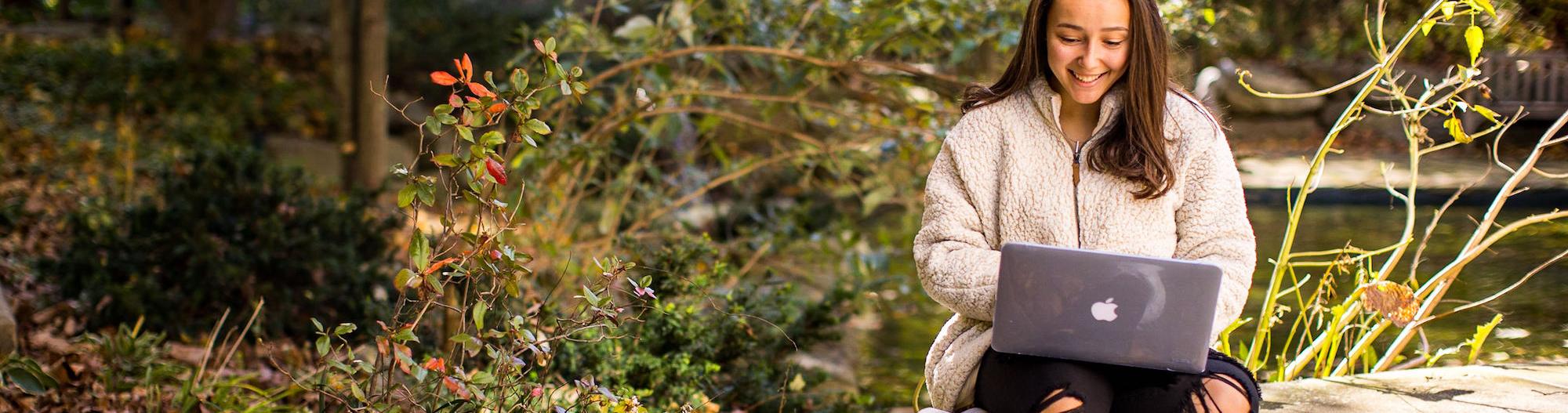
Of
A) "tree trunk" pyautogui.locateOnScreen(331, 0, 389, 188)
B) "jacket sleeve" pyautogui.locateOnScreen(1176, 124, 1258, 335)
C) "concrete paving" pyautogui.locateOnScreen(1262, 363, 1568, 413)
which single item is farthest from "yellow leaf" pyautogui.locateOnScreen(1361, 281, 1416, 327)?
"tree trunk" pyautogui.locateOnScreen(331, 0, 389, 188)

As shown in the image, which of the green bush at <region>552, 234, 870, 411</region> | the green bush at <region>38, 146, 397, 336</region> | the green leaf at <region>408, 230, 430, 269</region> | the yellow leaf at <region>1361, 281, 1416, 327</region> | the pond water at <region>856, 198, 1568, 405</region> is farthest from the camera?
the green bush at <region>38, 146, 397, 336</region>

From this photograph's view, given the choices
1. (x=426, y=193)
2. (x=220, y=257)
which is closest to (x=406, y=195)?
(x=426, y=193)

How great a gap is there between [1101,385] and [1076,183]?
14.4 inches

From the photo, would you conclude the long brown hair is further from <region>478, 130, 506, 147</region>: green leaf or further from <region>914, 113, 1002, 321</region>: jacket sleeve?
<region>478, 130, 506, 147</region>: green leaf

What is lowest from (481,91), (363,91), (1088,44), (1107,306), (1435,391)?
(363,91)

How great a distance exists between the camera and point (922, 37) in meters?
3.92

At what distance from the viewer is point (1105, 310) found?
1882 millimetres

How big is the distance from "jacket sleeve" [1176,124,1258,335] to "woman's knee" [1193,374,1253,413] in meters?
0.13

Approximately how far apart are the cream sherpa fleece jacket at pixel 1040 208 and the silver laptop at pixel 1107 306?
20 centimetres

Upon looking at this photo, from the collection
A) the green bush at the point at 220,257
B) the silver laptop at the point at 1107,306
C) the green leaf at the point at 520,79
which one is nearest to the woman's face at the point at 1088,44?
the silver laptop at the point at 1107,306

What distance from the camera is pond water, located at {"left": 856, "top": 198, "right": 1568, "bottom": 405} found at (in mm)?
3291

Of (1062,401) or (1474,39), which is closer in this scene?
(1062,401)

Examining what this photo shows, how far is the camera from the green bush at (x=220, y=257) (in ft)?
13.2

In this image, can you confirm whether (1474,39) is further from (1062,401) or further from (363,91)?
(363,91)
